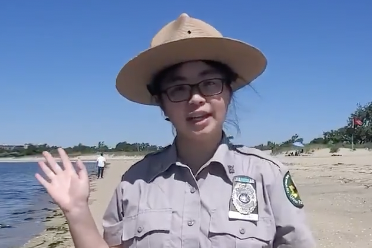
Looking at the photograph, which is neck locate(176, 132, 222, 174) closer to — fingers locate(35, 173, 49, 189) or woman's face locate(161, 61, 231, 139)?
woman's face locate(161, 61, 231, 139)

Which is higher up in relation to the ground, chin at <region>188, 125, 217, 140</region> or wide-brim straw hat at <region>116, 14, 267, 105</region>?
wide-brim straw hat at <region>116, 14, 267, 105</region>

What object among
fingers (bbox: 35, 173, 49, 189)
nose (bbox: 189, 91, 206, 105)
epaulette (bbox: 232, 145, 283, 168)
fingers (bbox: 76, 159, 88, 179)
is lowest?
fingers (bbox: 35, 173, 49, 189)

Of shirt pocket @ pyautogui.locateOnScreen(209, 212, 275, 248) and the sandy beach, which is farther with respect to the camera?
the sandy beach

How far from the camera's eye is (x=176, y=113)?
2.49 metres

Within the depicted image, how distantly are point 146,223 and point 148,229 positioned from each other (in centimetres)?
3

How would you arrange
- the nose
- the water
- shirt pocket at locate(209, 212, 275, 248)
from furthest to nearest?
the water → the nose → shirt pocket at locate(209, 212, 275, 248)

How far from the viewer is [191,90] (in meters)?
2.47

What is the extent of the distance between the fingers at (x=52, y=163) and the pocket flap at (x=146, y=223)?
40 cm

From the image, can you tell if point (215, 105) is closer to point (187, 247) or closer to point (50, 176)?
point (187, 247)

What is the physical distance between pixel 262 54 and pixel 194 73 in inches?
15.2

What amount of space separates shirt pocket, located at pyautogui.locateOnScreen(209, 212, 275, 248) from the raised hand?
23.6 inches

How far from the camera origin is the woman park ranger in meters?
2.37

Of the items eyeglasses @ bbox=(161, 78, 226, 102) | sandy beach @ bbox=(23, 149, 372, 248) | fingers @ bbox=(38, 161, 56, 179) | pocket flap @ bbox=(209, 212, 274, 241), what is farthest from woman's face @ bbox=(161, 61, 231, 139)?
sandy beach @ bbox=(23, 149, 372, 248)

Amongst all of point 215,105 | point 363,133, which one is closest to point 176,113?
point 215,105
